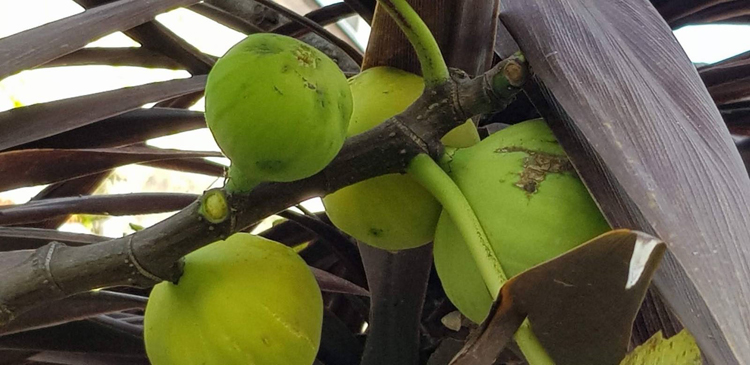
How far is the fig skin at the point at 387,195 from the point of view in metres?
0.34

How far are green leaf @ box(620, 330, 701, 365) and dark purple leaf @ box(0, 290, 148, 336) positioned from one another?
1.02 ft

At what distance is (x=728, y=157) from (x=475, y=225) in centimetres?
10

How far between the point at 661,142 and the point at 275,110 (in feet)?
0.46

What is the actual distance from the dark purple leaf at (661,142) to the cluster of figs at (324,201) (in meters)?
0.03

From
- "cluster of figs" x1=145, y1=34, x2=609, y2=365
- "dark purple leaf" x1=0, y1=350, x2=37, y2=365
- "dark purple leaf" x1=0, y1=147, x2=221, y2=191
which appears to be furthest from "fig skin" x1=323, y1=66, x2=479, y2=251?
"dark purple leaf" x1=0, y1=350, x2=37, y2=365

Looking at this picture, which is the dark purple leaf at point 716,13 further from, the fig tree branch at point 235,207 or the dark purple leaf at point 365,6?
the fig tree branch at point 235,207

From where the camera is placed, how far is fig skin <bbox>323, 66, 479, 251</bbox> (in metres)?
0.34

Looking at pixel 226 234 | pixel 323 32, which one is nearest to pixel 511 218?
pixel 226 234

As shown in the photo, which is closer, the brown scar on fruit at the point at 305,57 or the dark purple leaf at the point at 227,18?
the brown scar on fruit at the point at 305,57

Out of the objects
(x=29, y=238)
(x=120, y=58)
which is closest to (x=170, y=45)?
(x=120, y=58)

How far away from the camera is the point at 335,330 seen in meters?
0.53

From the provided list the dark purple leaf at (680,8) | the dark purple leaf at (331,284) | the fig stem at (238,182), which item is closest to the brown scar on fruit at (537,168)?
the fig stem at (238,182)

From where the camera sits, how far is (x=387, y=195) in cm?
34

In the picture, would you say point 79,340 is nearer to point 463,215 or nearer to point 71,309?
point 71,309
